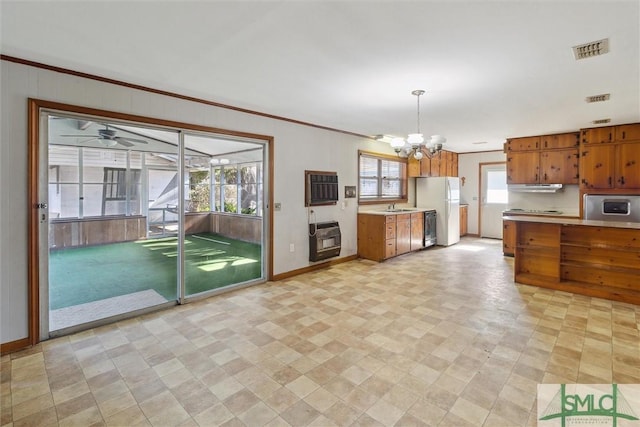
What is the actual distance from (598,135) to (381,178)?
3.96 m

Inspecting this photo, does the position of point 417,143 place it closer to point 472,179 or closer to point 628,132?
point 628,132

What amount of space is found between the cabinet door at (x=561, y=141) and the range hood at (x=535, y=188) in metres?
0.77

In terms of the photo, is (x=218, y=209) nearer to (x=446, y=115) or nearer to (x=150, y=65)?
(x=150, y=65)

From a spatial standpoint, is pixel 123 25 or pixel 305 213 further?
pixel 305 213

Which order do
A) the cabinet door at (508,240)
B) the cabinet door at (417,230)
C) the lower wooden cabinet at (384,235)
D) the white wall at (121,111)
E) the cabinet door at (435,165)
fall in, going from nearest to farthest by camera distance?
the white wall at (121,111) → the lower wooden cabinet at (384,235) → the cabinet door at (508,240) → the cabinet door at (417,230) → the cabinet door at (435,165)

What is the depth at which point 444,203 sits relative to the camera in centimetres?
746

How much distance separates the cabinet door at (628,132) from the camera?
532cm

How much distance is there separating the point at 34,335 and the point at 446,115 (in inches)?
214

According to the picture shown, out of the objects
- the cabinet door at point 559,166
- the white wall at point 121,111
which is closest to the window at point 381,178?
the white wall at point 121,111

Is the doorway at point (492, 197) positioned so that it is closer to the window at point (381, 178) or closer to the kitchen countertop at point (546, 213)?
the kitchen countertop at point (546, 213)

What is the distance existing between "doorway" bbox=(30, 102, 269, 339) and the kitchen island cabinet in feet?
12.8

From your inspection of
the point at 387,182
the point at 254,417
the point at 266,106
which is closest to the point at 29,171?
the point at 266,106

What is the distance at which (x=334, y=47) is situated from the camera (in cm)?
250

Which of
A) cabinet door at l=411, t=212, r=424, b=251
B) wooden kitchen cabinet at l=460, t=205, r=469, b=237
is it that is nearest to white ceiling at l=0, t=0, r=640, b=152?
cabinet door at l=411, t=212, r=424, b=251
